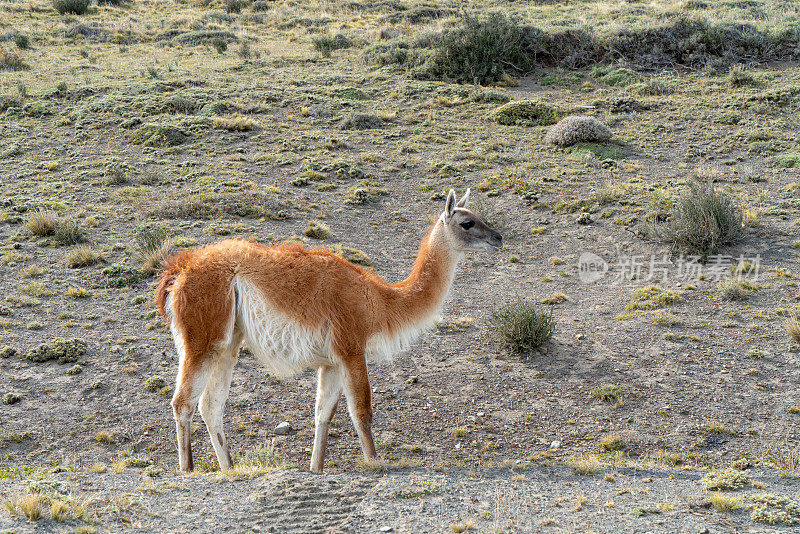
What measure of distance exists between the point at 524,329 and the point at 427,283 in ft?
7.94

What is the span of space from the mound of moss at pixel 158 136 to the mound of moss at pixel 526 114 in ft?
27.0

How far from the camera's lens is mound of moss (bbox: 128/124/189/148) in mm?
16922

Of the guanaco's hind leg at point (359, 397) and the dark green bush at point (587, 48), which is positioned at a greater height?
the dark green bush at point (587, 48)

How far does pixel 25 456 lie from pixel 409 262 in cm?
642

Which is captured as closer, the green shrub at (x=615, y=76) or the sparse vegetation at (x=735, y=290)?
the sparse vegetation at (x=735, y=290)

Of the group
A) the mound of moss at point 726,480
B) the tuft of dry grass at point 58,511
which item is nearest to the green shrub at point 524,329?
the mound of moss at point 726,480

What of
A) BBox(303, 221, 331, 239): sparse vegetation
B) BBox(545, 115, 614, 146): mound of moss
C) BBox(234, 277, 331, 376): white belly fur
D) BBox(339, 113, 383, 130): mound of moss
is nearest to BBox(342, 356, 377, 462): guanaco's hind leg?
BBox(234, 277, 331, 376): white belly fur

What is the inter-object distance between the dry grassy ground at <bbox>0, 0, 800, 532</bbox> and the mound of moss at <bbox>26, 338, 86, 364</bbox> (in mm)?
34

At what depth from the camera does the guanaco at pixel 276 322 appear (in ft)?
18.6

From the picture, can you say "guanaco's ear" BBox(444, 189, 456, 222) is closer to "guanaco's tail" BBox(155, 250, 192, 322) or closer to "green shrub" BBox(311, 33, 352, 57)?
"guanaco's tail" BBox(155, 250, 192, 322)

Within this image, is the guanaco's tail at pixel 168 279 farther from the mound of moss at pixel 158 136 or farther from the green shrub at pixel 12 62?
the green shrub at pixel 12 62

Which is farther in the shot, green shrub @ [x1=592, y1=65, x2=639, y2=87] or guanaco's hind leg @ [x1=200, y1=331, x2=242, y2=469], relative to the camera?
green shrub @ [x1=592, y1=65, x2=639, y2=87]
